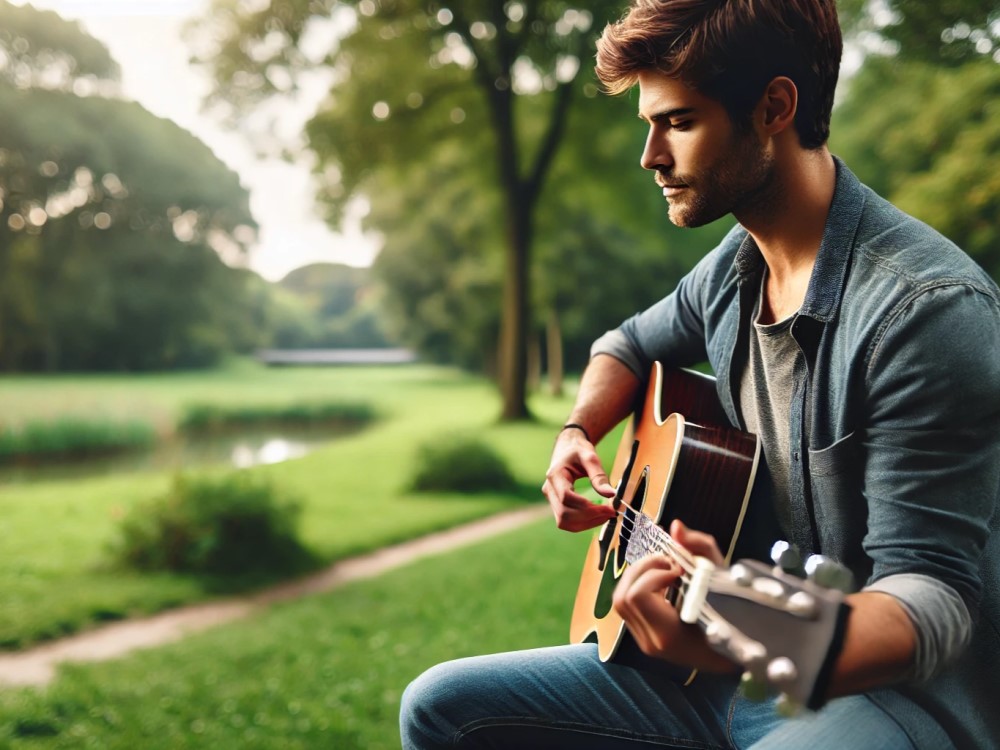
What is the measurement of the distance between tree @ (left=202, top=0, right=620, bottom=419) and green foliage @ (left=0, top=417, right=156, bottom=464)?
4534 millimetres

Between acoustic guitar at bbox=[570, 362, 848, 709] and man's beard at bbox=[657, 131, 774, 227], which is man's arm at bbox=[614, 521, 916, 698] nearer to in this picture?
acoustic guitar at bbox=[570, 362, 848, 709]

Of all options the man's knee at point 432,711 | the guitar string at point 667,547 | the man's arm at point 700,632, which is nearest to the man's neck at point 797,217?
the guitar string at point 667,547

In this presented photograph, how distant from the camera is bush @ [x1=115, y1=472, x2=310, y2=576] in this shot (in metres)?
5.05

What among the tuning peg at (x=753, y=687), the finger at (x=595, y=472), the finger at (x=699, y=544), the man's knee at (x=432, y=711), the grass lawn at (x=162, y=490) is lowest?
the grass lawn at (x=162, y=490)

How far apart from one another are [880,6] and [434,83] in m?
8.01

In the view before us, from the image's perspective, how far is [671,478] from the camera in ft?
4.37

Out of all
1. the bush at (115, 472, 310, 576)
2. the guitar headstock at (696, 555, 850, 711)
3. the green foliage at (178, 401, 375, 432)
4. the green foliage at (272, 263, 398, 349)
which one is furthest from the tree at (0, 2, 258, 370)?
the guitar headstock at (696, 555, 850, 711)

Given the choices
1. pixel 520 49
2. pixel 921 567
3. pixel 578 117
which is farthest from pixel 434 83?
pixel 921 567

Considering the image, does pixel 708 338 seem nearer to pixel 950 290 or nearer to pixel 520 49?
pixel 950 290

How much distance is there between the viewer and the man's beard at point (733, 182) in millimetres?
1250

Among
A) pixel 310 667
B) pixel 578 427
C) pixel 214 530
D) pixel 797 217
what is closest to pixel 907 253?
pixel 797 217

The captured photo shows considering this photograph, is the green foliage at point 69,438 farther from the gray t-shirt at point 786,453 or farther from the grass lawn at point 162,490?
the gray t-shirt at point 786,453

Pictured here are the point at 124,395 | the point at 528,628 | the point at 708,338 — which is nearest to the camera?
the point at 708,338

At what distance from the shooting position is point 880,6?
378cm
